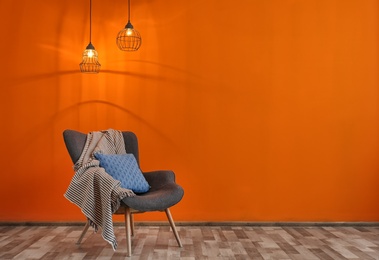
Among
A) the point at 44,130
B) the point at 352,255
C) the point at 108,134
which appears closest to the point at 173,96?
the point at 108,134

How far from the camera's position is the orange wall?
544cm

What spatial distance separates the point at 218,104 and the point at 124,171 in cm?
131

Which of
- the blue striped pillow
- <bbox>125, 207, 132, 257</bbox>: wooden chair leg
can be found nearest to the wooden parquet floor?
<bbox>125, 207, 132, 257</bbox>: wooden chair leg

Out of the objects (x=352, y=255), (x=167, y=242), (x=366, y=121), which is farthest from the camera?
(x=366, y=121)

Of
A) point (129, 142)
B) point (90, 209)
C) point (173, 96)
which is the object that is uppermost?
point (173, 96)

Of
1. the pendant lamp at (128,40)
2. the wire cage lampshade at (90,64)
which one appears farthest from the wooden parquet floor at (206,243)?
the pendant lamp at (128,40)

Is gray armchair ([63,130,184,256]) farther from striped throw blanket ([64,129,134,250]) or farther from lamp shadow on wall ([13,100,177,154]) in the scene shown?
lamp shadow on wall ([13,100,177,154])

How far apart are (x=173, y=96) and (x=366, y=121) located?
181 centimetres

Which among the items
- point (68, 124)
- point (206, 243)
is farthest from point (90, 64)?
point (206, 243)

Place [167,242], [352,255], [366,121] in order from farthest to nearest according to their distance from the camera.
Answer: [366,121] < [167,242] < [352,255]

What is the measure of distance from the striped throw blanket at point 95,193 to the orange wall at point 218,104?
0.99m

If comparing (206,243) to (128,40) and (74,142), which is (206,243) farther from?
(128,40)

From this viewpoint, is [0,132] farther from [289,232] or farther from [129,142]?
[289,232]

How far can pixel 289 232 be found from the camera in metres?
5.06
